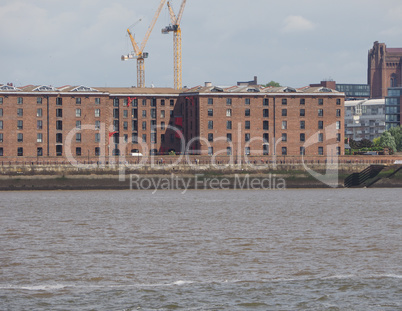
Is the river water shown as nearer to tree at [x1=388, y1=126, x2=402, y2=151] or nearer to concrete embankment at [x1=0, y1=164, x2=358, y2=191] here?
concrete embankment at [x1=0, y1=164, x2=358, y2=191]

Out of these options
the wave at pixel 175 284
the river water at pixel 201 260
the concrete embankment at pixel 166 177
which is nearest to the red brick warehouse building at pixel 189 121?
the concrete embankment at pixel 166 177

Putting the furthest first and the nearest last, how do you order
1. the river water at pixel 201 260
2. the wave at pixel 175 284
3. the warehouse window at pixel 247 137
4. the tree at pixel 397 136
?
the tree at pixel 397 136
the warehouse window at pixel 247 137
the wave at pixel 175 284
the river water at pixel 201 260

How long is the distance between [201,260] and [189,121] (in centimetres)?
9723

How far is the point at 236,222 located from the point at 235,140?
242ft

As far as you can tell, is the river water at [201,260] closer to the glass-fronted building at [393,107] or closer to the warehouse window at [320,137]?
→ the warehouse window at [320,137]

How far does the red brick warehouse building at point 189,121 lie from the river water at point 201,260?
6272 centimetres

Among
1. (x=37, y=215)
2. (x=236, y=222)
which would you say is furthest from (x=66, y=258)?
(x=37, y=215)

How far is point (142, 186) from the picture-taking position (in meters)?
102

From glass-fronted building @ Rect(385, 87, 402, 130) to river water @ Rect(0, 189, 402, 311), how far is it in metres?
140

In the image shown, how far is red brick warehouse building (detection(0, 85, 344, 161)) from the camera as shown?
12012 cm

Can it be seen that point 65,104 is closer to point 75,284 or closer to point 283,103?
point 283,103

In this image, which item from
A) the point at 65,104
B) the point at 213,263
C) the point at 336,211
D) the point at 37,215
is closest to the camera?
the point at 213,263

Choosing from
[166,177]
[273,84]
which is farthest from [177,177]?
[273,84]

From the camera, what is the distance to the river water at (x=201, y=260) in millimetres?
25203
